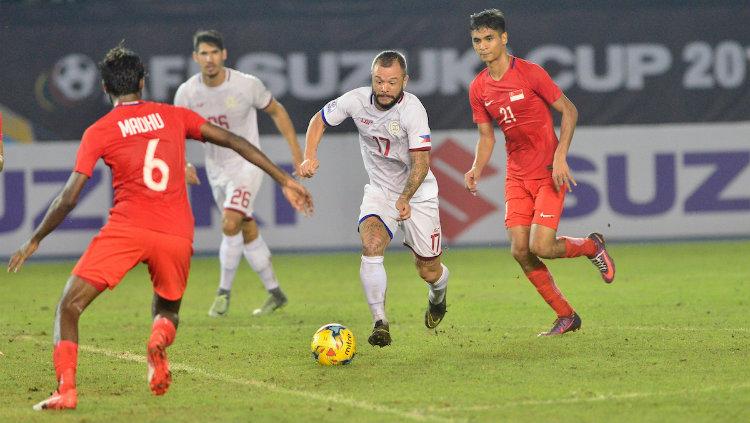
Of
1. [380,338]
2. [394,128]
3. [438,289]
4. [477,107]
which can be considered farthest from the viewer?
[438,289]

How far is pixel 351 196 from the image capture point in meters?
15.3

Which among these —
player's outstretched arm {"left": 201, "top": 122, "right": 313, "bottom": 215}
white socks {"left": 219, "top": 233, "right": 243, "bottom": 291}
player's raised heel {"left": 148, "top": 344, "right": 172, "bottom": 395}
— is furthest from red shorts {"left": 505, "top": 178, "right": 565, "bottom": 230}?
player's raised heel {"left": 148, "top": 344, "right": 172, "bottom": 395}

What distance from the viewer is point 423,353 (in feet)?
28.3

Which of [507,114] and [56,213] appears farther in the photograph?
[507,114]

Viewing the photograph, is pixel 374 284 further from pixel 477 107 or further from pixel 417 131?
pixel 477 107

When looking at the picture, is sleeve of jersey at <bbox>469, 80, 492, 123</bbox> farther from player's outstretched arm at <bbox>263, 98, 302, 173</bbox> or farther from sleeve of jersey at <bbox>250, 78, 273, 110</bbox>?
sleeve of jersey at <bbox>250, 78, 273, 110</bbox>

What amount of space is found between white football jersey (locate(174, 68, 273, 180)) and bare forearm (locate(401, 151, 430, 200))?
295 centimetres

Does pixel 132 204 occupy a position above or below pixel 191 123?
below

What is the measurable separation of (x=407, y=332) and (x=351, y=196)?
5.69 meters

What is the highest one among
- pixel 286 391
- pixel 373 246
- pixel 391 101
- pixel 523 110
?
pixel 391 101

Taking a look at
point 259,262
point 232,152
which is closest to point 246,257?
point 259,262

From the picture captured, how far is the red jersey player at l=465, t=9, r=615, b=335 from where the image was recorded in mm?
9000

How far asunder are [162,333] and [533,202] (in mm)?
3331

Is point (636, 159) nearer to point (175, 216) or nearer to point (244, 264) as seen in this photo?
point (244, 264)
